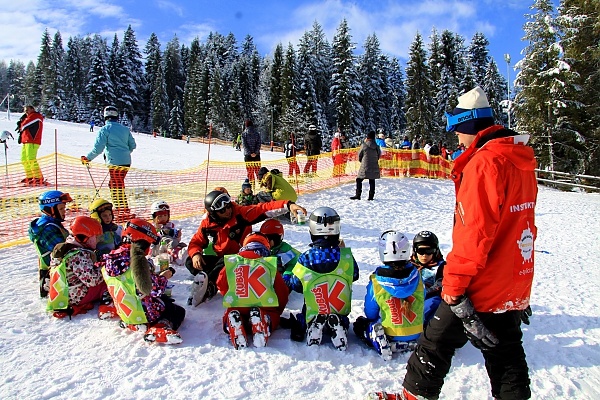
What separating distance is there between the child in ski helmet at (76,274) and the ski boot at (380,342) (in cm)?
272

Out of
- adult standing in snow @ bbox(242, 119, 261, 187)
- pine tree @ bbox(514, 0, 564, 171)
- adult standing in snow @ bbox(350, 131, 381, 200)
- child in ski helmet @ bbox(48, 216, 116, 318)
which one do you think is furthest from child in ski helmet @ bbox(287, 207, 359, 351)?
pine tree @ bbox(514, 0, 564, 171)

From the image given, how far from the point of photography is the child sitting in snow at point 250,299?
12.6 feet

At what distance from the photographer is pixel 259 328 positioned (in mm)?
3869

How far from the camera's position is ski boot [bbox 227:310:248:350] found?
3.82 metres

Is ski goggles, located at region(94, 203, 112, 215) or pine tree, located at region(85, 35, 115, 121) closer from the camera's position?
ski goggles, located at region(94, 203, 112, 215)

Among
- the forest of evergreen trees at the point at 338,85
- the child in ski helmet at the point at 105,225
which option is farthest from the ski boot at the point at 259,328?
the forest of evergreen trees at the point at 338,85

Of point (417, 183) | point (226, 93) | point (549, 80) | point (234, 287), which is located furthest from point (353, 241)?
point (226, 93)

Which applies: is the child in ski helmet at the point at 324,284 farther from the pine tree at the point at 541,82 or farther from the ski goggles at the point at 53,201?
the pine tree at the point at 541,82

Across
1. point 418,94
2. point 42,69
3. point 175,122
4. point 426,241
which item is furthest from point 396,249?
point 42,69

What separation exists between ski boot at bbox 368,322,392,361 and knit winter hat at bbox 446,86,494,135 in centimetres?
197

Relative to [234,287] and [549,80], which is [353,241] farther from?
[549,80]

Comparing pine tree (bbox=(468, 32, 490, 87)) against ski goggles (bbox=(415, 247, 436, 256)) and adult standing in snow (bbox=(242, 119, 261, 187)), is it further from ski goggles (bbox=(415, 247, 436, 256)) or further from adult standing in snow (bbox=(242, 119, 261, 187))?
ski goggles (bbox=(415, 247, 436, 256))

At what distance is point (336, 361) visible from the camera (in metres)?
3.69

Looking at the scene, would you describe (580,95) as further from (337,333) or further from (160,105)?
(160,105)
